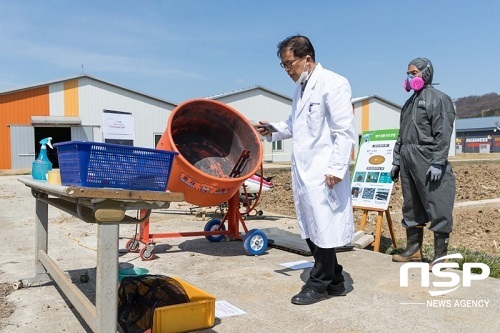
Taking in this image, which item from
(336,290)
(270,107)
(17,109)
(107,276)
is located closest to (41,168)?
(107,276)

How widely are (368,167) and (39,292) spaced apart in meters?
4.40

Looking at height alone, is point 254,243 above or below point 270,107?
below

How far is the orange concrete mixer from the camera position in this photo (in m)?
5.79

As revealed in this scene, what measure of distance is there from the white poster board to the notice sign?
7477 mm

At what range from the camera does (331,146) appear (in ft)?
13.0

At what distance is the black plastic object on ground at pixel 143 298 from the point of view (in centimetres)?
313

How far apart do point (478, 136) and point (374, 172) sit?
262 feet

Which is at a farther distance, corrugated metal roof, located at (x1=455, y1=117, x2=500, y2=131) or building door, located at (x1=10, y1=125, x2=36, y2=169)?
corrugated metal roof, located at (x1=455, y1=117, x2=500, y2=131)

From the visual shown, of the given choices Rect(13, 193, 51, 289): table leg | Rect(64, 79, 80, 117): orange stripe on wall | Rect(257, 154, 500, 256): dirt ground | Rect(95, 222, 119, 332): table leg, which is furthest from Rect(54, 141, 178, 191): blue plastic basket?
Rect(64, 79, 80, 117): orange stripe on wall

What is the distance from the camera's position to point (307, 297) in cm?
390

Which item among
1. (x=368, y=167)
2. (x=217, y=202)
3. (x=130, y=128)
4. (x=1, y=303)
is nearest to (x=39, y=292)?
(x=1, y=303)

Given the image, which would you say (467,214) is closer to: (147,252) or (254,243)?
(254,243)

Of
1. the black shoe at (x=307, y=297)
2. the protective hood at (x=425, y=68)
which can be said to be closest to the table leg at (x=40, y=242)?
the black shoe at (x=307, y=297)

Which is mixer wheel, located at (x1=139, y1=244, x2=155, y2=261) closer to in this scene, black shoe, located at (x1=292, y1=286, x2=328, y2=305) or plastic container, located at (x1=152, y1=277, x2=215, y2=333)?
black shoe, located at (x1=292, y1=286, x2=328, y2=305)
